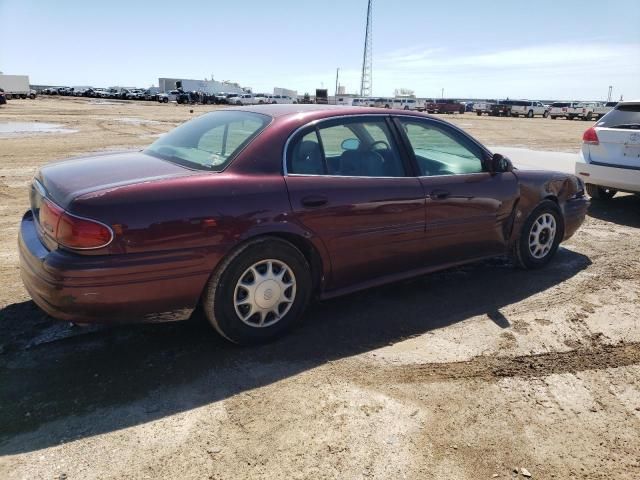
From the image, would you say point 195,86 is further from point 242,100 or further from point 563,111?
point 563,111

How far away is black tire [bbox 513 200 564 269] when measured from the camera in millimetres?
4910

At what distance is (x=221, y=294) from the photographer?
324 centimetres

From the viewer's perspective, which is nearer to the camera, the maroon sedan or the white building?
the maroon sedan

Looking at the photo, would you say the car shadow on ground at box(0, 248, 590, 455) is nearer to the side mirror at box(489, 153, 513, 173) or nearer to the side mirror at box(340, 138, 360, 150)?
the side mirror at box(489, 153, 513, 173)

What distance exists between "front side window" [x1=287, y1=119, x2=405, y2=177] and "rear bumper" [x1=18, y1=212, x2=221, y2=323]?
→ 0.95 meters

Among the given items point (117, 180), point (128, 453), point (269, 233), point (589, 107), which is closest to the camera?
point (128, 453)

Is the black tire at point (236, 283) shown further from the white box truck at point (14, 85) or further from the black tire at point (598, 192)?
the white box truck at point (14, 85)

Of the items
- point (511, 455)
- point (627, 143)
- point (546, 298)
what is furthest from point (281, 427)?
point (627, 143)

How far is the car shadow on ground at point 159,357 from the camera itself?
271cm

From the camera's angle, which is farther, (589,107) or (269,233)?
(589,107)

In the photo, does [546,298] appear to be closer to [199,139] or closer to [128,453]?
[199,139]

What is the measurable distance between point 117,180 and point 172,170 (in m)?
0.37

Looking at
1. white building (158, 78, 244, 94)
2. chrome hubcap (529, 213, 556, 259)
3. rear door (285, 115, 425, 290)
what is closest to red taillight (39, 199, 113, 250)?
rear door (285, 115, 425, 290)

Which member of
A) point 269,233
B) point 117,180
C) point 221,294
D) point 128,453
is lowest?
point 128,453
